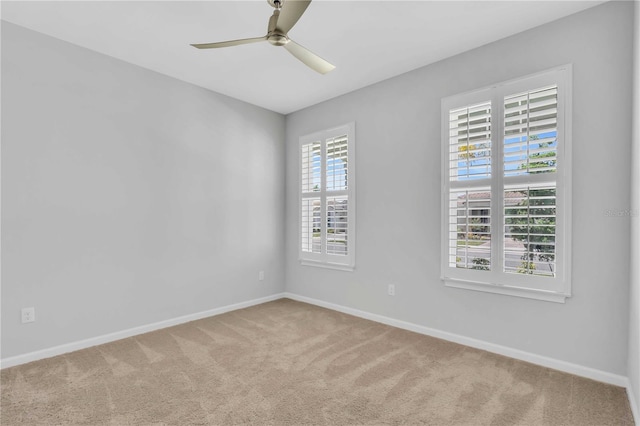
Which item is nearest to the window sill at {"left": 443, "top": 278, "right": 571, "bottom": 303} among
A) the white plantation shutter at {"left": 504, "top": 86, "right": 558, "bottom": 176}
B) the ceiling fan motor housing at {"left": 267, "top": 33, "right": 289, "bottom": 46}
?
the white plantation shutter at {"left": 504, "top": 86, "right": 558, "bottom": 176}

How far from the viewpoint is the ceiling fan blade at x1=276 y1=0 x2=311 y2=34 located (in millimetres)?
1685

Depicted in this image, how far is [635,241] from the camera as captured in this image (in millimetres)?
1985

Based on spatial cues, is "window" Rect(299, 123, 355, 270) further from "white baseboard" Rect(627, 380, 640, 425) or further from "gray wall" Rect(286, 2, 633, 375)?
"white baseboard" Rect(627, 380, 640, 425)

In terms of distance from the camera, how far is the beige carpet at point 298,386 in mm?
1916

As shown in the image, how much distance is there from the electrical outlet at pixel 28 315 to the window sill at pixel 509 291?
3.54m

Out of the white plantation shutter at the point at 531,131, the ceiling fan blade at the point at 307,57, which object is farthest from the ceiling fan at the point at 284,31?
the white plantation shutter at the point at 531,131

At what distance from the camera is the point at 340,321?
12.0 feet

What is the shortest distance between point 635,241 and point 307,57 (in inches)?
94.3

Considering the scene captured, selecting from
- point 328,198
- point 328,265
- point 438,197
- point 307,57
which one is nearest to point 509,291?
point 438,197

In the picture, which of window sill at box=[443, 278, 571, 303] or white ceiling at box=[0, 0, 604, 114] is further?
window sill at box=[443, 278, 571, 303]

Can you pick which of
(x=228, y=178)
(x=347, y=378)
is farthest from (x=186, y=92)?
(x=347, y=378)

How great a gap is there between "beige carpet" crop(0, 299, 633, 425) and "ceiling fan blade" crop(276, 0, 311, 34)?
228cm

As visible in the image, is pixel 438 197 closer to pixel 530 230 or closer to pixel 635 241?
pixel 530 230

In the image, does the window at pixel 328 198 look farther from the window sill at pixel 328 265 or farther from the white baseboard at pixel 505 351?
the white baseboard at pixel 505 351
